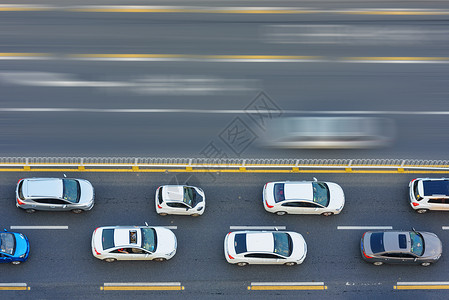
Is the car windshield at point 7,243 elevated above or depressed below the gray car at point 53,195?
below

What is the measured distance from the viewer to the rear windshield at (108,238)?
21.1 m

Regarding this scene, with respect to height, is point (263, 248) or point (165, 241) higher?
point (165, 241)

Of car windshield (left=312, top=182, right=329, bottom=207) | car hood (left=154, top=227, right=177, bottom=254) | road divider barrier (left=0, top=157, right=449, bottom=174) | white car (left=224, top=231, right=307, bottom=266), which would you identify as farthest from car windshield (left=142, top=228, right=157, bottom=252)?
car windshield (left=312, top=182, right=329, bottom=207)

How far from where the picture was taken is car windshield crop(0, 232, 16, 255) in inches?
820

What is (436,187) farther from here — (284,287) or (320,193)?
(284,287)

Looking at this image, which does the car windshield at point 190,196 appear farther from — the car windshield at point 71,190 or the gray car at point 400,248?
the gray car at point 400,248

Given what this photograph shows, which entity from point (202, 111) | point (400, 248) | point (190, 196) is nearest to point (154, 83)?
point (202, 111)

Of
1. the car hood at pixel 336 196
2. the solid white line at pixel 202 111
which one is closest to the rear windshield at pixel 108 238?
the solid white line at pixel 202 111

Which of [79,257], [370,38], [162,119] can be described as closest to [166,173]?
[162,119]

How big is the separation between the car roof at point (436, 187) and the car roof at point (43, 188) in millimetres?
18443

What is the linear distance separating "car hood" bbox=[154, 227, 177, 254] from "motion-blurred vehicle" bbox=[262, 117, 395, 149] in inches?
287

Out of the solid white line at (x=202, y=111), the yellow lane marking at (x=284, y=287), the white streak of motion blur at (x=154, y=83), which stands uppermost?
the white streak of motion blur at (x=154, y=83)

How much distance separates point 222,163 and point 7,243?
11258mm

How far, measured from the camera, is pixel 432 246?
22.0 metres
